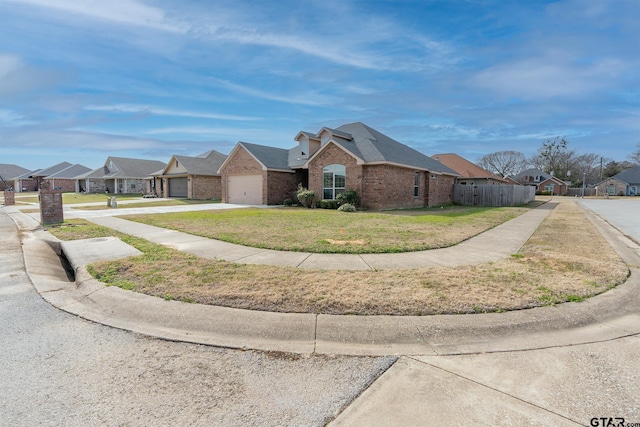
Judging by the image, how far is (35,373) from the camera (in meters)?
2.94

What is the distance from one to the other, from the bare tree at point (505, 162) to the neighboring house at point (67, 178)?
83.0 metres

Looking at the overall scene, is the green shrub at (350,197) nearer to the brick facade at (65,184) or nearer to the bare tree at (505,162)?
the brick facade at (65,184)

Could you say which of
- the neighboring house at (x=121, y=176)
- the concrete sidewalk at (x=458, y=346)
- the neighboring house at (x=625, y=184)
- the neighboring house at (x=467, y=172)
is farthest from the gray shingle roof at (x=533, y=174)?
the concrete sidewalk at (x=458, y=346)

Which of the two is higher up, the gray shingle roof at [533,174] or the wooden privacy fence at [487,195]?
the gray shingle roof at [533,174]

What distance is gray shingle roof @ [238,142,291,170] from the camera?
24531 millimetres

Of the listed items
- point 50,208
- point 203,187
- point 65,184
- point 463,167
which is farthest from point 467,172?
point 65,184

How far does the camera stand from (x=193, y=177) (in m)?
32.8

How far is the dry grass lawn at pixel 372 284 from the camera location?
169 inches

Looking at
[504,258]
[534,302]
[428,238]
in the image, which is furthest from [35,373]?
[428,238]

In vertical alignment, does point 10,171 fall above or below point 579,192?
above

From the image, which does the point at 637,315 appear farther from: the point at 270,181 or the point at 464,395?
the point at 270,181

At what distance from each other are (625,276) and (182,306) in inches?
292

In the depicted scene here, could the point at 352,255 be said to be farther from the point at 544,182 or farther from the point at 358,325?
the point at 544,182

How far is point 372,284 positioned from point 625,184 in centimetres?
8628
